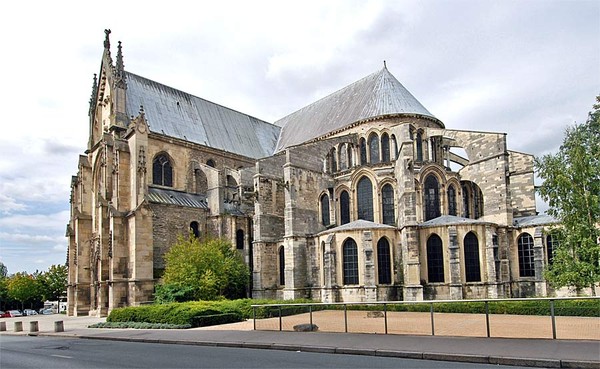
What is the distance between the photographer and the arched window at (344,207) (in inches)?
1337

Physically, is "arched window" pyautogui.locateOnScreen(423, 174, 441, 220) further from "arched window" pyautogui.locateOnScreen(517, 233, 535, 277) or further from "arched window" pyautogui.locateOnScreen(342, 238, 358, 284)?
"arched window" pyautogui.locateOnScreen(342, 238, 358, 284)

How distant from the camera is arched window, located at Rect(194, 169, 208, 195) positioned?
40.1 m

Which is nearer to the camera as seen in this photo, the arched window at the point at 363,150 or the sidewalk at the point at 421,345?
the sidewalk at the point at 421,345

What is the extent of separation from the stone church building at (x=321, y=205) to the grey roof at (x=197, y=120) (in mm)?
190

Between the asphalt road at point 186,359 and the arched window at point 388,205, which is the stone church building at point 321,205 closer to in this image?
the arched window at point 388,205

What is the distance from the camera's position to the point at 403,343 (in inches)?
505

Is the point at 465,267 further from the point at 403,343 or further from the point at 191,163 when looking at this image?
the point at 191,163

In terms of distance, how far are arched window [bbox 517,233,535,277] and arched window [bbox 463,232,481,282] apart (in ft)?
13.2

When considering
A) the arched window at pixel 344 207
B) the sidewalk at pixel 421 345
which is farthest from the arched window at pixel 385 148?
the sidewalk at pixel 421 345

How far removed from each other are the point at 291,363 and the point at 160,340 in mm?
7385

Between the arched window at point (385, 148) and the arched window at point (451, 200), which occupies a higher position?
the arched window at point (385, 148)

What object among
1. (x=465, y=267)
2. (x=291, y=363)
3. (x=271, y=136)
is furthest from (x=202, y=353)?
(x=271, y=136)

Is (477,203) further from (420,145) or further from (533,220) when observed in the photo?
(420,145)

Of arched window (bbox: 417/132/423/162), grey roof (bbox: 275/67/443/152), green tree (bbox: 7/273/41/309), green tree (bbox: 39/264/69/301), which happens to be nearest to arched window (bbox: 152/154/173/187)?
grey roof (bbox: 275/67/443/152)
